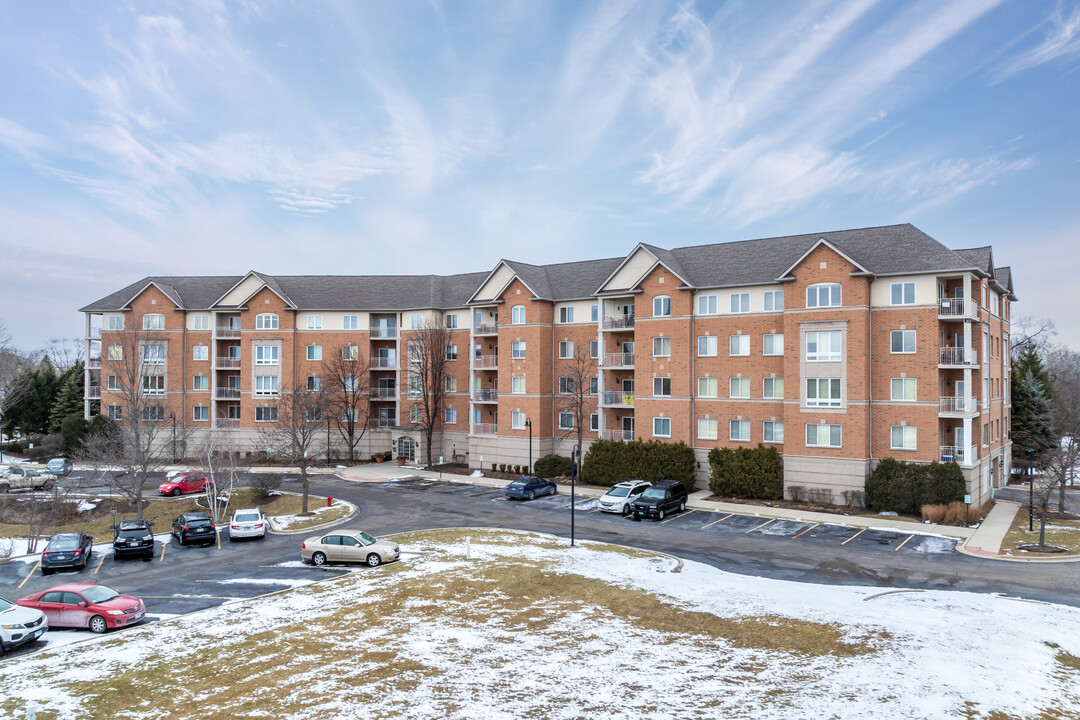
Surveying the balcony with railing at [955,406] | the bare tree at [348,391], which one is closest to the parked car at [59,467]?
the bare tree at [348,391]

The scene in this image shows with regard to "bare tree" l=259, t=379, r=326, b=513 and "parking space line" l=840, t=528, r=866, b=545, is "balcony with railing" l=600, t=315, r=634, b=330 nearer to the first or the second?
"parking space line" l=840, t=528, r=866, b=545

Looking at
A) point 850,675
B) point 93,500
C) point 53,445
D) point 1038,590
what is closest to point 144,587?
point 850,675

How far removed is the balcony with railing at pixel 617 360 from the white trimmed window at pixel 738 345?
24.1 ft

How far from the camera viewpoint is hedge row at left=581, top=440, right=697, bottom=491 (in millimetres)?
43906

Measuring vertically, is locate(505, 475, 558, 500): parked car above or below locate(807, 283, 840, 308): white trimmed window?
below

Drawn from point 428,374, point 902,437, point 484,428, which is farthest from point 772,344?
point 428,374

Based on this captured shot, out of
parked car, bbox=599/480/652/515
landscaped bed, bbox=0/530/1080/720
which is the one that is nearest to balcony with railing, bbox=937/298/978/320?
parked car, bbox=599/480/652/515

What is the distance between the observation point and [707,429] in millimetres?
45000

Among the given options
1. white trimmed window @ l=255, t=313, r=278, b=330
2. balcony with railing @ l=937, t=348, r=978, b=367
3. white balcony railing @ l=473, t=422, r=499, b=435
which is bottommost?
white balcony railing @ l=473, t=422, r=499, b=435

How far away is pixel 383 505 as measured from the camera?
40688 millimetres

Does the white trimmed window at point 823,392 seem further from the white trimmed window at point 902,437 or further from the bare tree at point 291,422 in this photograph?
the bare tree at point 291,422

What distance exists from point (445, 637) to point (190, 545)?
1943 centimetres

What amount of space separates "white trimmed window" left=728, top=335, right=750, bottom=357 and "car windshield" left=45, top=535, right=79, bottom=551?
1382 inches

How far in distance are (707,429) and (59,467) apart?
49.9m
